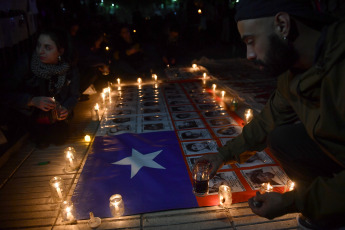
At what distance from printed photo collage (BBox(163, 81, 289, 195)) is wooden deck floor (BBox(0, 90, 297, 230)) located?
0.34 meters

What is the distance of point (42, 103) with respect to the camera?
3.24 m

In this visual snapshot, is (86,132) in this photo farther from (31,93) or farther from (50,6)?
(50,6)

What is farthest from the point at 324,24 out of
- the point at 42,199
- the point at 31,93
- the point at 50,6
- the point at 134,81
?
the point at 50,6

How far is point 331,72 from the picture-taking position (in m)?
A: 1.25

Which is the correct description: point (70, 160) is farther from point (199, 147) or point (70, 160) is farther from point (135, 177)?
point (199, 147)

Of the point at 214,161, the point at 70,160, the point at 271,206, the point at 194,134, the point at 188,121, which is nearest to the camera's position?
the point at 271,206

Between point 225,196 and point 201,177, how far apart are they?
29 centimetres

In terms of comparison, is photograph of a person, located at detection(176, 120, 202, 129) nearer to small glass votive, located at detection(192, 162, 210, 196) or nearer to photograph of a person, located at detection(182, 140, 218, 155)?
photograph of a person, located at detection(182, 140, 218, 155)

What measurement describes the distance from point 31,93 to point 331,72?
374 centimetres

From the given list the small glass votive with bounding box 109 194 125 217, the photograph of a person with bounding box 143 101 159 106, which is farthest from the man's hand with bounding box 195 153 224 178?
the photograph of a person with bounding box 143 101 159 106

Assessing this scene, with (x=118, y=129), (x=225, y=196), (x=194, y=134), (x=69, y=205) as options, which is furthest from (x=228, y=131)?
(x=69, y=205)

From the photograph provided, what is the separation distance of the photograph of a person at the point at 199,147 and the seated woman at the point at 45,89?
6.29ft

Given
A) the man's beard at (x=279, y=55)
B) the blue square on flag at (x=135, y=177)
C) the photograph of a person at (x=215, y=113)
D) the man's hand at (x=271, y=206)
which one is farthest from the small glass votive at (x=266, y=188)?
the photograph of a person at (x=215, y=113)

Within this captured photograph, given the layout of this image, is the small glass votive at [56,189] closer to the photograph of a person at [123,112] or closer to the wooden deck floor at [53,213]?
the wooden deck floor at [53,213]
